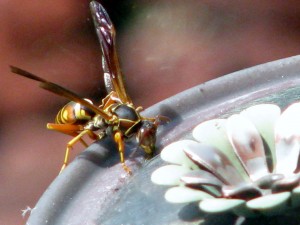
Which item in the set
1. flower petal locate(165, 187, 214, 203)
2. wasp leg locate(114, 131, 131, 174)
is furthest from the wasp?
flower petal locate(165, 187, 214, 203)

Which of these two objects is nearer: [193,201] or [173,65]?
[193,201]

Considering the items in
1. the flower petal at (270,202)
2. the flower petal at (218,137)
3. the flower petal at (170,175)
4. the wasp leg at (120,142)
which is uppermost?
the wasp leg at (120,142)

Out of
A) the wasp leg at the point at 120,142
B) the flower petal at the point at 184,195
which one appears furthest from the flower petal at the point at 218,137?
the wasp leg at the point at 120,142

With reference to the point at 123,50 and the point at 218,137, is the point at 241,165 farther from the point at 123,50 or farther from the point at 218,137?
the point at 123,50

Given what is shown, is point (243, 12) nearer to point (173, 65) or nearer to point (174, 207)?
point (173, 65)

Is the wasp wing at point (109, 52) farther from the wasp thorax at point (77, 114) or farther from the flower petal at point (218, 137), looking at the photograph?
the flower petal at point (218, 137)

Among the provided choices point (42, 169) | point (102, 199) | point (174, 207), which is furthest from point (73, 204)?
point (42, 169)

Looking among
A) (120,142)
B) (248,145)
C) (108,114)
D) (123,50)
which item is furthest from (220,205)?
(123,50)
